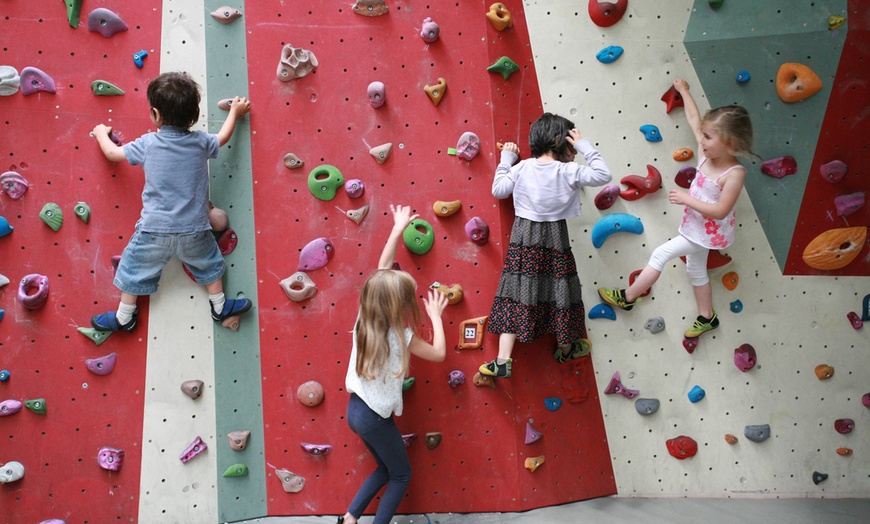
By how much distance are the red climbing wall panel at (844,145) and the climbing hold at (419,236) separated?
5.10ft

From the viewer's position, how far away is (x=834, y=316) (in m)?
2.90

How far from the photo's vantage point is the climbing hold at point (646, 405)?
2.85 metres

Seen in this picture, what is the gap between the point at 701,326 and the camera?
280 cm

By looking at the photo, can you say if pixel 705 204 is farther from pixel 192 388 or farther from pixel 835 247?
pixel 192 388

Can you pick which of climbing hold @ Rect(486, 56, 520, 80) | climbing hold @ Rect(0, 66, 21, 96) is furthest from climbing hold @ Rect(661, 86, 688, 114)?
climbing hold @ Rect(0, 66, 21, 96)

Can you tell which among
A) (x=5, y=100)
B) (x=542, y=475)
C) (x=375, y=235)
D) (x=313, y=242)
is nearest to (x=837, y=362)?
(x=542, y=475)

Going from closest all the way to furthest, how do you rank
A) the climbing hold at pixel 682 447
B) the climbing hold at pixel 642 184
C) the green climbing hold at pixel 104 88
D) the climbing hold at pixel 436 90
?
1. the green climbing hold at pixel 104 88
2. the climbing hold at pixel 436 90
3. the climbing hold at pixel 642 184
4. the climbing hold at pixel 682 447

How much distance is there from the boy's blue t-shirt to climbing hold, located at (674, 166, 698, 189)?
6.22 ft

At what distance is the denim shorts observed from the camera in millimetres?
2502

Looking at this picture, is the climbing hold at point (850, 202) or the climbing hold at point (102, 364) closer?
the climbing hold at point (102, 364)

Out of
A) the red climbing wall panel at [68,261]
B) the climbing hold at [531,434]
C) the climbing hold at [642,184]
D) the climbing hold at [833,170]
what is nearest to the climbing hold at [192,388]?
the red climbing wall panel at [68,261]

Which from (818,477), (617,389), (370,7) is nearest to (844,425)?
(818,477)

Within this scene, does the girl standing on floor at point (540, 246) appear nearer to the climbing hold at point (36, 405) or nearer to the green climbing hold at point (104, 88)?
the green climbing hold at point (104, 88)

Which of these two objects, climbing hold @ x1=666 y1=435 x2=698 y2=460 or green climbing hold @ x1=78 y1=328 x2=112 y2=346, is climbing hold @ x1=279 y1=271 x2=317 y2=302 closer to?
green climbing hold @ x1=78 y1=328 x2=112 y2=346
